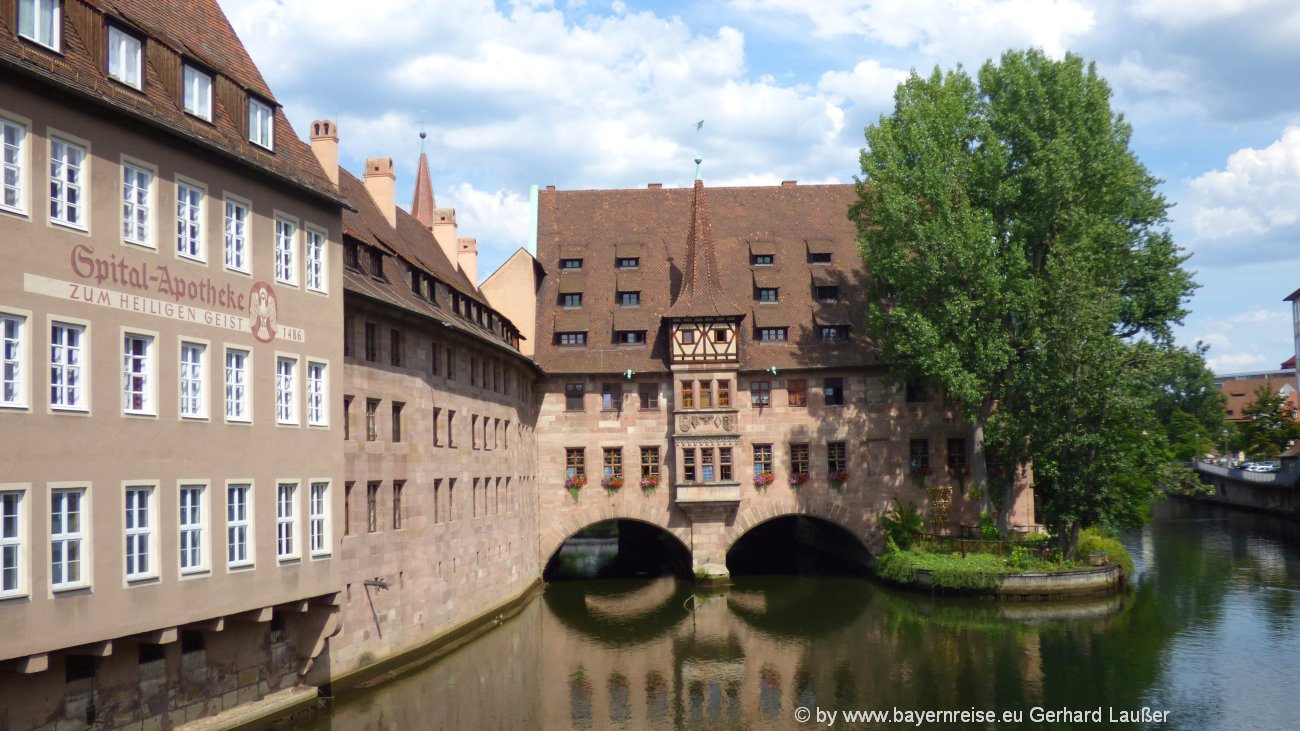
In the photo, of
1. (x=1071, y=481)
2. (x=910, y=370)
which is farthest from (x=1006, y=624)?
(x=910, y=370)

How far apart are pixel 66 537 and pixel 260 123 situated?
9327 millimetres

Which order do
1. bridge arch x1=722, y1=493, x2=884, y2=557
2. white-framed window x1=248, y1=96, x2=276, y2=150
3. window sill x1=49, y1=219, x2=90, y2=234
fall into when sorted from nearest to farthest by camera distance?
1. window sill x1=49, y1=219, x2=90, y2=234
2. white-framed window x1=248, y1=96, x2=276, y2=150
3. bridge arch x1=722, y1=493, x2=884, y2=557

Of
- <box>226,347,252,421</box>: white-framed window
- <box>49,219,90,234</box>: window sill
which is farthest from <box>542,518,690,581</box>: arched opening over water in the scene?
<box>49,219,90,234</box>: window sill

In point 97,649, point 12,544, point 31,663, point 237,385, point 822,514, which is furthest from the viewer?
point 822,514

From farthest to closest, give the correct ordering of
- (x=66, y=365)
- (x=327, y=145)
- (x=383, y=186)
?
1. (x=383, y=186)
2. (x=327, y=145)
3. (x=66, y=365)

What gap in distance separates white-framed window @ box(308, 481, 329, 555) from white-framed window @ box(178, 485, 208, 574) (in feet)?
11.2

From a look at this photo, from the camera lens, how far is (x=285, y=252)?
75.6 feet

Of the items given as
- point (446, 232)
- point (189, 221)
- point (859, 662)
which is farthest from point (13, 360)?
point (446, 232)

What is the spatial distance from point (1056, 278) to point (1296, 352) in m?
65.2

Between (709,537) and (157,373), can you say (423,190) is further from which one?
(157,373)

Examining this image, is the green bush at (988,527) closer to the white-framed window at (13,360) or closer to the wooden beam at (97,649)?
the wooden beam at (97,649)

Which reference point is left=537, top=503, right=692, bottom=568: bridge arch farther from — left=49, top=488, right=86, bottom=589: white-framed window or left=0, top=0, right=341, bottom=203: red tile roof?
left=49, top=488, right=86, bottom=589: white-framed window

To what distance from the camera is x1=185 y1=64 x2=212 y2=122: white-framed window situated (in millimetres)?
20438

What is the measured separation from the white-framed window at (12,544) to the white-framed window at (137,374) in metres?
2.46
